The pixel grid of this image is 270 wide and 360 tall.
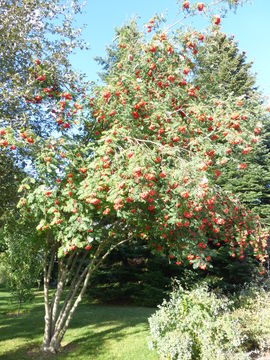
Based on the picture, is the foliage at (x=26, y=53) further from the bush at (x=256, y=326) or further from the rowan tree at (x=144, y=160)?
the bush at (x=256, y=326)

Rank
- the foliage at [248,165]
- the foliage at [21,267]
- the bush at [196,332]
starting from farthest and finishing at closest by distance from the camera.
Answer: the foliage at [248,165]
the foliage at [21,267]
the bush at [196,332]

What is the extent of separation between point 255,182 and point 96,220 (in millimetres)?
12025

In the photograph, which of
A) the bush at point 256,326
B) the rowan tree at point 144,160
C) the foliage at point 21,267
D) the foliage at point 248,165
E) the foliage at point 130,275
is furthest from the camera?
the foliage at point 248,165

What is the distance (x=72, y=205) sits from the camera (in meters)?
4.85

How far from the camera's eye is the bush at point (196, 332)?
5.41 metres

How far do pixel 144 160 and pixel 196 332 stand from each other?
3466 mm

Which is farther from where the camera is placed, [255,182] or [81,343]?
[255,182]

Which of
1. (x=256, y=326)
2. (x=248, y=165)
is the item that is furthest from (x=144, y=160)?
(x=248, y=165)

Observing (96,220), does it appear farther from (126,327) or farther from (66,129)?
(126,327)

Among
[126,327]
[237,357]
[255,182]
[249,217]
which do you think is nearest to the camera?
[237,357]

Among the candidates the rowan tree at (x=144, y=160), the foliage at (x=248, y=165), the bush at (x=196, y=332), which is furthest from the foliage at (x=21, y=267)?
the foliage at (x=248, y=165)

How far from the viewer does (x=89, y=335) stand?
26.6 ft

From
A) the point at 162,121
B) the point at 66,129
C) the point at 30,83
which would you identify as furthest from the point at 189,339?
the point at 30,83

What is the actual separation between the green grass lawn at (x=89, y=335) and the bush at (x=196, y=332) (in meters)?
0.50
